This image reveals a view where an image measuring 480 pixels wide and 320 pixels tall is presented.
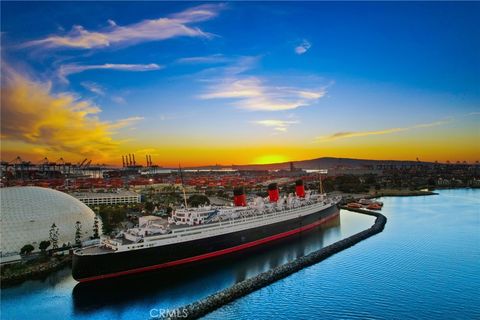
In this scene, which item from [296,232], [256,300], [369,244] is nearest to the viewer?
[256,300]

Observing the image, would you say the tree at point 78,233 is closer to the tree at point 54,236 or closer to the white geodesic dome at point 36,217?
the white geodesic dome at point 36,217

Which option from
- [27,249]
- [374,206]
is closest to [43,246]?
[27,249]

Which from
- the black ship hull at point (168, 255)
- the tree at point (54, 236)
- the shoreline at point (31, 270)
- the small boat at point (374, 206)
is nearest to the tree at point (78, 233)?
the tree at point (54, 236)

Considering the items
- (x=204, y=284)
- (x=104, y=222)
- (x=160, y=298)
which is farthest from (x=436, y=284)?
(x=104, y=222)

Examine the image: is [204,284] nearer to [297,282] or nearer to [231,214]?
[297,282]

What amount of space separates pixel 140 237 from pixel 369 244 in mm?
9452

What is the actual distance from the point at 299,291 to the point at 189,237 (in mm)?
4583

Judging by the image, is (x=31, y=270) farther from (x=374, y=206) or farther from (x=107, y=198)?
(x=374, y=206)

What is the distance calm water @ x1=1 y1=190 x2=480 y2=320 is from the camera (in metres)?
9.18

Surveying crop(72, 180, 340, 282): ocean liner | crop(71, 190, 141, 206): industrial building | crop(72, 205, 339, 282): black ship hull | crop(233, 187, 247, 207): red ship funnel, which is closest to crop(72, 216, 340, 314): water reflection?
crop(72, 205, 339, 282): black ship hull

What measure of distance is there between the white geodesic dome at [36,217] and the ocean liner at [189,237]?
3.91 m

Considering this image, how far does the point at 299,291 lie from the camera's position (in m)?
10.4

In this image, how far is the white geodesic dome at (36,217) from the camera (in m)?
15.1

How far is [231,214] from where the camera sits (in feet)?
51.6
